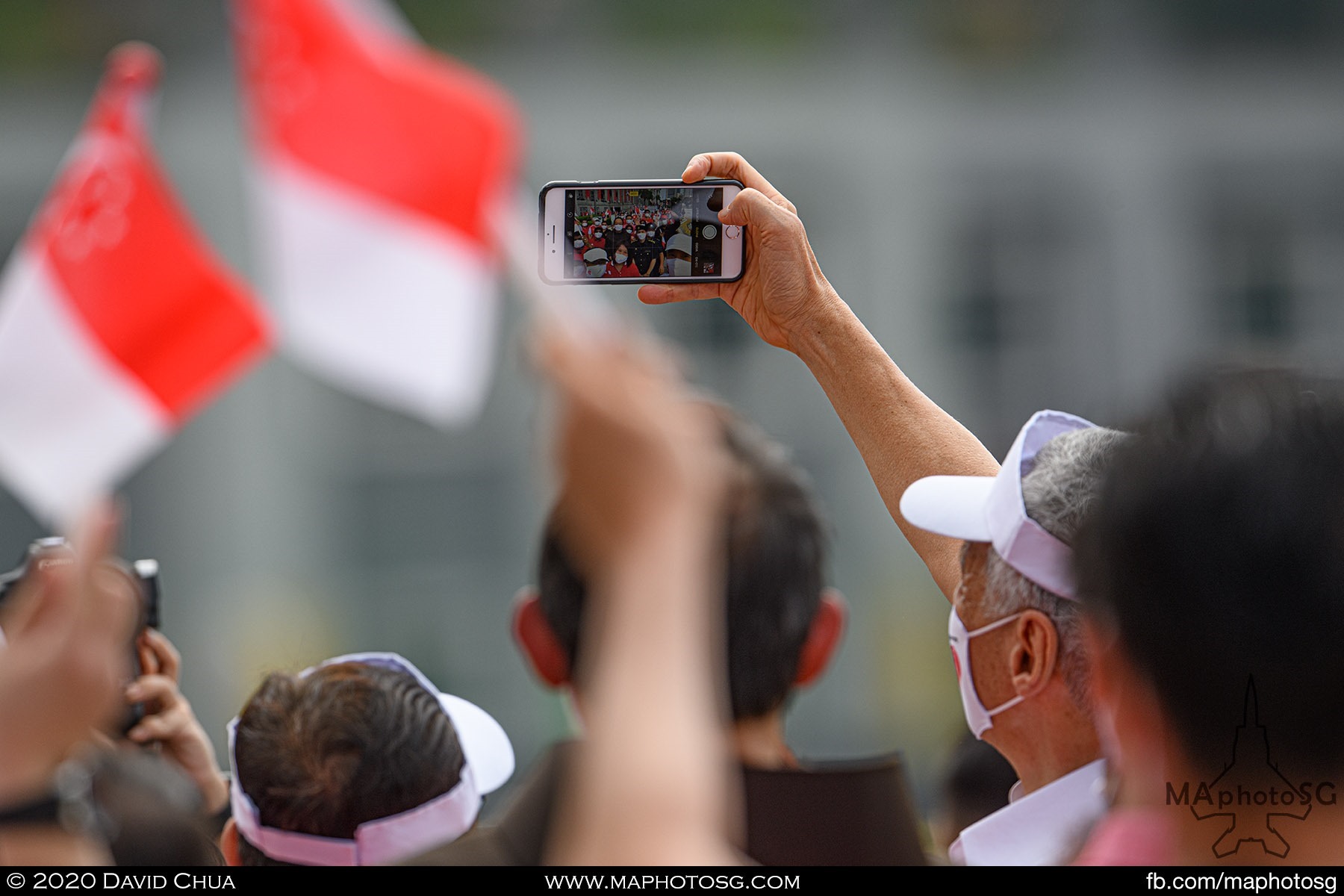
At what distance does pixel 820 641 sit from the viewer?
1.73m

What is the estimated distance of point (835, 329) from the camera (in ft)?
6.02

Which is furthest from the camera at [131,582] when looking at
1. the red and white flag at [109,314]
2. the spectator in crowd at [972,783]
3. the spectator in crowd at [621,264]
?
the spectator in crowd at [972,783]

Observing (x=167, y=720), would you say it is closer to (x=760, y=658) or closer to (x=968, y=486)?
(x=760, y=658)

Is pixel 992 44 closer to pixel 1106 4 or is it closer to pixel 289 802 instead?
pixel 1106 4

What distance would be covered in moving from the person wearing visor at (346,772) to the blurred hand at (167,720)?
1.14 ft

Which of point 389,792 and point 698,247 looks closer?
point 389,792

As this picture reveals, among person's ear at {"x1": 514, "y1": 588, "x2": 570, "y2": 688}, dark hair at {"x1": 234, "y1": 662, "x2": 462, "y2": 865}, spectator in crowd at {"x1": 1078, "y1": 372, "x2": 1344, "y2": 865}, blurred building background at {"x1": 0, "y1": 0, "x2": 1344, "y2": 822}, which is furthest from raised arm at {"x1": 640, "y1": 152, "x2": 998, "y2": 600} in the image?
blurred building background at {"x1": 0, "y1": 0, "x2": 1344, "y2": 822}

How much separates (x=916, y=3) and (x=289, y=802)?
9717 mm

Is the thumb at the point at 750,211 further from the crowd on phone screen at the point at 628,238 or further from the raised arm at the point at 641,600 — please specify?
the raised arm at the point at 641,600

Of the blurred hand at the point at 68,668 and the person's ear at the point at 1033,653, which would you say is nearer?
the blurred hand at the point at 68,668

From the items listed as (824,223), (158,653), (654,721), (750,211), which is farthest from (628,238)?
(824,223)

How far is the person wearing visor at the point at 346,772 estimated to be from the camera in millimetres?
1521

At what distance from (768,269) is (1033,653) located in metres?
0.61
